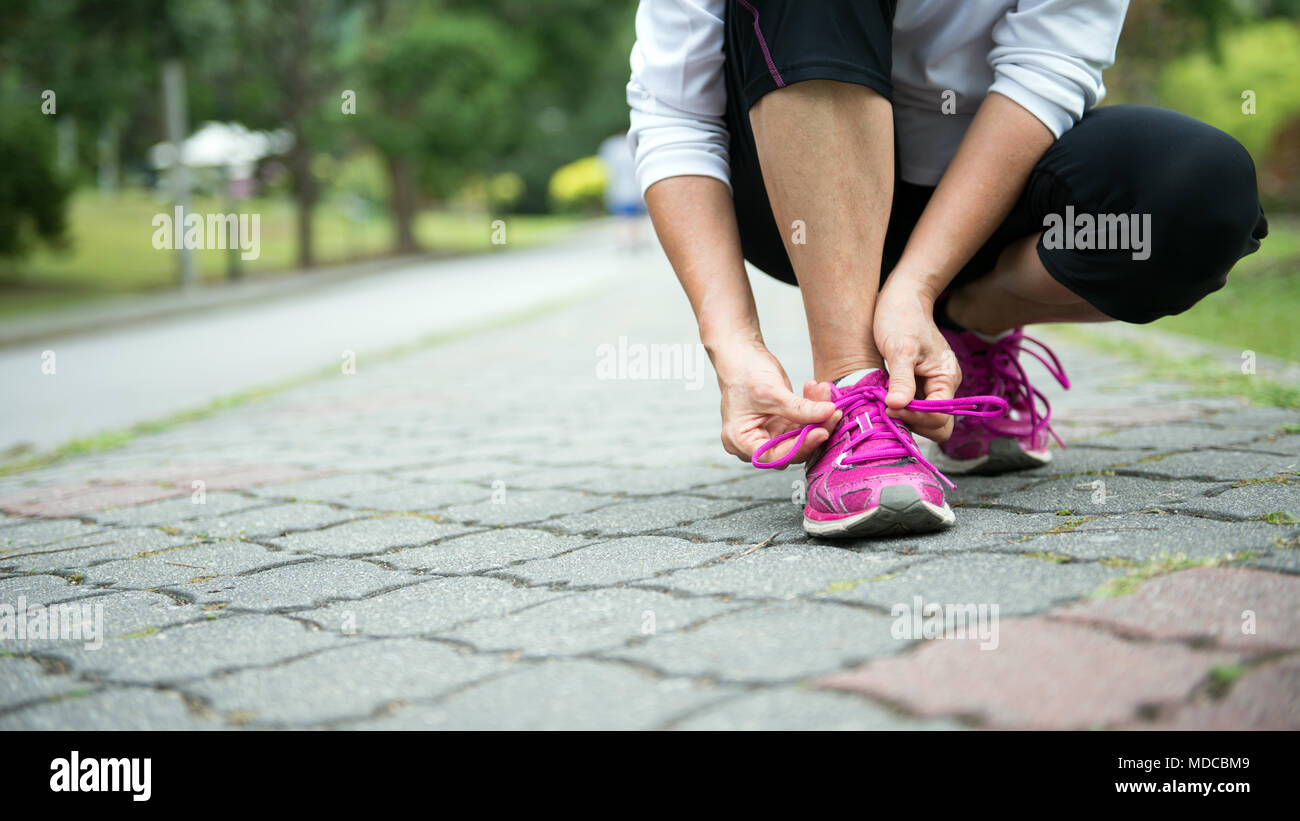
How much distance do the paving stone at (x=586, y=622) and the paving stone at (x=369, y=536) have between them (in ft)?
1.90

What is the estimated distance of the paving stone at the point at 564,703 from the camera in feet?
3.85

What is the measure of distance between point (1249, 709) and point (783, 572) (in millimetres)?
680

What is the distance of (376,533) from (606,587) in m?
0.71

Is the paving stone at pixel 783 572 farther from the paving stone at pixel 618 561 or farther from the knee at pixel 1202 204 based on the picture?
the knee at pixel 1202 204

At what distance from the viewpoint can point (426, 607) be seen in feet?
5.31

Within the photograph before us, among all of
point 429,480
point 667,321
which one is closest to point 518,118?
point 667,321

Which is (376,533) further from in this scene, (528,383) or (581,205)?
(581,205)

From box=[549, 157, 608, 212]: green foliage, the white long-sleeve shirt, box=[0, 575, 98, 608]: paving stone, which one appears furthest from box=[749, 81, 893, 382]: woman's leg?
box=[549, 157, 608, 212]: green foliage

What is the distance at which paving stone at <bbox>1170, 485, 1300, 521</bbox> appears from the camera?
1747 millimetres

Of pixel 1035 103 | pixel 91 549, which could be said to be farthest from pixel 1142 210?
pixel 91 549

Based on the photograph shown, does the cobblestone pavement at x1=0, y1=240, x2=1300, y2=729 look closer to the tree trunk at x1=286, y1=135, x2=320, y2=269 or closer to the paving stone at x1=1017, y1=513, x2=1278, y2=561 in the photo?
the paving stone at x1=1017, y1=513, x2=1278, y2=561

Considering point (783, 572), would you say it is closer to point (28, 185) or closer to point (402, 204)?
point (28, 185)

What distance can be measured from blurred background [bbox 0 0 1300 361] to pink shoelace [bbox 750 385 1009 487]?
3000 millimetres

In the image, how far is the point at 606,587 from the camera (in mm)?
1641
